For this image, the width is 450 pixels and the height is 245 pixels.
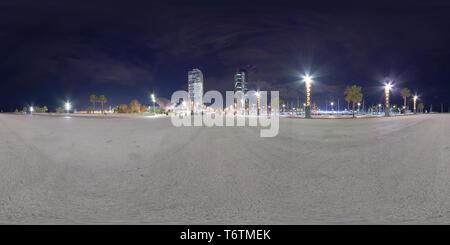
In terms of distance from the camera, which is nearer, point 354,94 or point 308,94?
point 308,94

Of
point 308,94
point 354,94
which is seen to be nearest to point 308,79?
point 308,94

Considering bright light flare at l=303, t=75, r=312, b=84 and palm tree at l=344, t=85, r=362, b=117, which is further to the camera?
palm tree at l=344, t=85, r=362, b=117

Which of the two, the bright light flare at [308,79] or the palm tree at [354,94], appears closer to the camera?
the bright light flare at [308,79]

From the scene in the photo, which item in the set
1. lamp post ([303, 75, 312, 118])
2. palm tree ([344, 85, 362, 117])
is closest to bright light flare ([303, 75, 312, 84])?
lamp post ([303, 75, 312, 118])

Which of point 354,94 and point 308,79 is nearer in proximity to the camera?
point 308,79

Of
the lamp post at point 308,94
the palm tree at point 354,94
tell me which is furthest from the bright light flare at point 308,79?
the palm tree at point 354,94

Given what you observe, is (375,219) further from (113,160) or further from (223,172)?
(113,160)

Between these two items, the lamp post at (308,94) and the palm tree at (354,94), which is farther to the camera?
the palm tree at (354,94)

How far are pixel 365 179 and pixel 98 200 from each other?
221 inches

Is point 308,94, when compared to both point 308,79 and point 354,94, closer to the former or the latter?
point 308,79

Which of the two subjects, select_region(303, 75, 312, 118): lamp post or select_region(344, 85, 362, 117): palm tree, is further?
select_region(344, 85, 362, 117): palm tree

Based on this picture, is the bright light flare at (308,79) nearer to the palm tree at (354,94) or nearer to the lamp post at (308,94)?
the lamp post at (308,94)

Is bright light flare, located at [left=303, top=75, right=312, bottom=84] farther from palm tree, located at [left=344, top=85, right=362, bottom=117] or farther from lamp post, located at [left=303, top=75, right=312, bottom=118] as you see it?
palm tree, located at [left=344, top=85, right=362, bottom=117]
